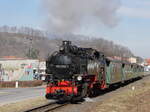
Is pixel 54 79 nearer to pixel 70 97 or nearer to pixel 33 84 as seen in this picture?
pixel 70 97

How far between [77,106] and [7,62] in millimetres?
64325

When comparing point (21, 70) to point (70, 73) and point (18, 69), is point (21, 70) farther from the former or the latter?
point (70, 73)

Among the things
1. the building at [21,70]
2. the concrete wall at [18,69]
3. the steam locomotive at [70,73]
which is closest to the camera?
the steam locomotive at [70,73]

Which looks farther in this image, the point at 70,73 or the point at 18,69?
the point at 18,69

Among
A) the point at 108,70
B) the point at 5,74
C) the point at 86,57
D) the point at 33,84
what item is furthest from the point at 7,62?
the point at 86,57

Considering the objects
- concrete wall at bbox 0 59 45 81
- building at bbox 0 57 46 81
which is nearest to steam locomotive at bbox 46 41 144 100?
building at bbox 0 57 46 81

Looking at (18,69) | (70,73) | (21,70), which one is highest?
(70,73)

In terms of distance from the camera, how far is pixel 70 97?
60.5 feet

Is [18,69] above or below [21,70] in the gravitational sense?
above

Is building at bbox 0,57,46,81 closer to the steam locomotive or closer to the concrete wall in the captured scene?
the concrete wall

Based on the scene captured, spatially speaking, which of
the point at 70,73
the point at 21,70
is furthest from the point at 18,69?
the point at 70,73

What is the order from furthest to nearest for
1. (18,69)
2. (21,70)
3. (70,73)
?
(18,69) < (21,70) < (70,73)

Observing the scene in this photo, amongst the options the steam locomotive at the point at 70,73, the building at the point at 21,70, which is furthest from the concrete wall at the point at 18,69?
the steam locomotive at the point at 70,73

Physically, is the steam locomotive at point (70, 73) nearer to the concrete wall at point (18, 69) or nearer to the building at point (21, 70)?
the building at point (21, 70)
